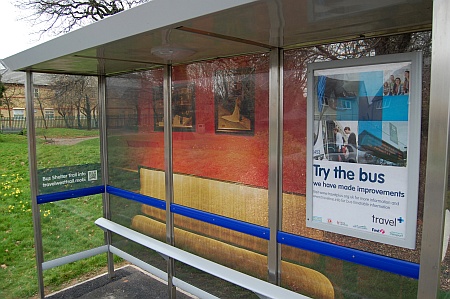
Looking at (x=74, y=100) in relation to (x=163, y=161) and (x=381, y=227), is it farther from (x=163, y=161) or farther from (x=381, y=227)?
(x=381, y=227)

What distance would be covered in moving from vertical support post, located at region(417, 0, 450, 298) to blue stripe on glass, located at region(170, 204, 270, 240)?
1.58 meters

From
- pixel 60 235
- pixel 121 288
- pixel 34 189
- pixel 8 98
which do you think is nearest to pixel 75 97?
pixel 34 189

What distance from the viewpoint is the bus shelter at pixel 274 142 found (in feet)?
6.27

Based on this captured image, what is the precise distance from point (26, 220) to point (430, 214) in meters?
7.09

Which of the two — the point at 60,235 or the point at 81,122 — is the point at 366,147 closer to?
the point at 81,122

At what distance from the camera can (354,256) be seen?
8.28 ft

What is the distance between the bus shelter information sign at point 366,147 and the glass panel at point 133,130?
1.89m

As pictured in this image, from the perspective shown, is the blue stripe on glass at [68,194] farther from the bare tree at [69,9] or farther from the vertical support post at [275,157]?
the bare tree at [69,9]

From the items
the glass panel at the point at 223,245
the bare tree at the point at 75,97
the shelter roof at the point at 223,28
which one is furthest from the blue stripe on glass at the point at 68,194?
the shelter roof at the point at 223,28

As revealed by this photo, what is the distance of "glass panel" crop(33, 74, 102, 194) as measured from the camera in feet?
13.7

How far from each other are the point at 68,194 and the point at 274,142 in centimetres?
274

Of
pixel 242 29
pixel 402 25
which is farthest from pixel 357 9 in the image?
pixel 242 29

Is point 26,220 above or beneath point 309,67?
beneath

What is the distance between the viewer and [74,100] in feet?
14.4
